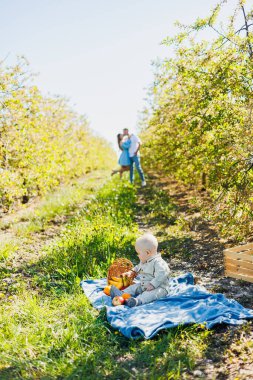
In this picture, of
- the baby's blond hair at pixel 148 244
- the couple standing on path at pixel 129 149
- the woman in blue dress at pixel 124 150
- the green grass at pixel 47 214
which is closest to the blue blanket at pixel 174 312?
the baby's blond hair at pixel 148 244

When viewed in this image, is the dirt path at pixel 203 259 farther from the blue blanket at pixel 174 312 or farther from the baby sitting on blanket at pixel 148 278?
the baby sitting on blanket at pixel 148 278

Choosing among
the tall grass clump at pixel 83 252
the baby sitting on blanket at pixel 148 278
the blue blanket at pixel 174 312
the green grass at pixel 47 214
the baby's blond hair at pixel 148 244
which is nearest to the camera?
the blue blanket at pixel 174 312

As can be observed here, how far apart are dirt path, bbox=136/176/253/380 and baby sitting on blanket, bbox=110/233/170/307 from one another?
0.79 m

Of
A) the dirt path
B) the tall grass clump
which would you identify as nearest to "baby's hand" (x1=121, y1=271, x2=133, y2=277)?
the tall grass clump

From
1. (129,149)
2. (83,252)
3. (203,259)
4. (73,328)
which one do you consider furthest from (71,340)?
(129,149)

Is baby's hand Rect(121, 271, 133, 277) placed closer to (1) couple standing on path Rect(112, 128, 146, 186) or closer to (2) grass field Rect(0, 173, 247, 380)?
(2) grass field Rect(0, 173, 247, 380)

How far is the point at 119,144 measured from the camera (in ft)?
45.0

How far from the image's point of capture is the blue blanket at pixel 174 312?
14.0 ft

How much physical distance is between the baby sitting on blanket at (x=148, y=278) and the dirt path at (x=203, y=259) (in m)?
0.79

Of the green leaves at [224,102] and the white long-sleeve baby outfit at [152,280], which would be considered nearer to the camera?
the white long-sleeve baby outfit at [152,280]

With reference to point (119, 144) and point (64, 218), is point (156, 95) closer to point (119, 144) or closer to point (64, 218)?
point (119, 144)

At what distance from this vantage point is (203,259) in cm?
695

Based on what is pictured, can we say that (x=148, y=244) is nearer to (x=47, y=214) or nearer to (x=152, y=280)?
(x=152, y=280)

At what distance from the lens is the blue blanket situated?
4270 millimetres
